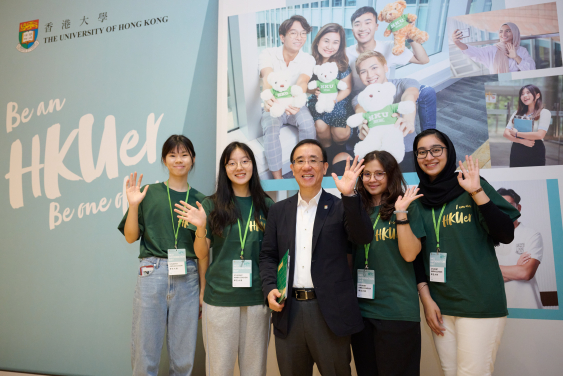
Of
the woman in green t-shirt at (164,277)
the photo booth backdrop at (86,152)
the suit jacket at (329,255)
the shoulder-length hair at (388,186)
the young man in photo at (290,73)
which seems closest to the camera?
the suit jacket at (329,255)

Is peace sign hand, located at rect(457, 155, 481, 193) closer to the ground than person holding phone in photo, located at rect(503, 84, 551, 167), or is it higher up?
closer to the ground

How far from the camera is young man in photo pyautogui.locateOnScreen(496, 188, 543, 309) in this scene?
2.32 meters

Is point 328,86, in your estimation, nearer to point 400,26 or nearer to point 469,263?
point 400,26

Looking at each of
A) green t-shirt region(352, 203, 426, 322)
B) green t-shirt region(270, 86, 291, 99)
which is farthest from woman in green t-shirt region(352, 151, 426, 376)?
green t-shirt region(270, 86, 291, 99)

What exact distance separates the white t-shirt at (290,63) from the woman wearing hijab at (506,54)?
1.15m

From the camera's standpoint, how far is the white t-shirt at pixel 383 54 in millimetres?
2637

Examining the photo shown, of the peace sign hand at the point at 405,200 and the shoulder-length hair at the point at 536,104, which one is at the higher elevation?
the shoulder-length hair at the point at 536,104

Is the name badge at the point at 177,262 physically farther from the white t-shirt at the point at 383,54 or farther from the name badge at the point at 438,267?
the white t-shirt at the point at 383,54

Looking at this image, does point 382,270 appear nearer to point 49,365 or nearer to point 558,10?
point 558,10

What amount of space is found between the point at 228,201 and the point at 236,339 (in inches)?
30.4

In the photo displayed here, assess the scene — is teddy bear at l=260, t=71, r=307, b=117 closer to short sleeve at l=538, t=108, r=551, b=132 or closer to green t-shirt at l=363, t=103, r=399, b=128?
green t-shirt at l=363, t=103, r=399, b=128

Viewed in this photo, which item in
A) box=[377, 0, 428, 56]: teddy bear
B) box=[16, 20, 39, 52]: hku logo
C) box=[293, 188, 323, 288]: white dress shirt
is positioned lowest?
box=[293, 188, 323, 288]: white dress shirt

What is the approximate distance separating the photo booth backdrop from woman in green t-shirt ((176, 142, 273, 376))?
117 cm

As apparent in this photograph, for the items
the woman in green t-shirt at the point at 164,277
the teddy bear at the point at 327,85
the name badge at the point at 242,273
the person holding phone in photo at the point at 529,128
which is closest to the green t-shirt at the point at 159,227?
the woman in green t-shirt at the point at 164,277
